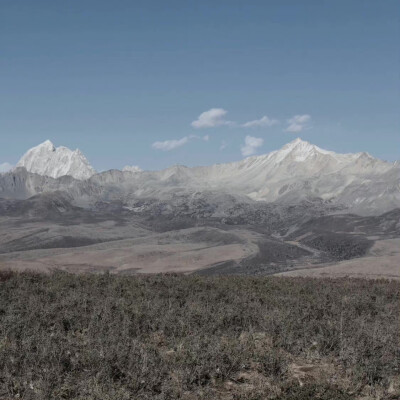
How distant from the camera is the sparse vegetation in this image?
8594mm

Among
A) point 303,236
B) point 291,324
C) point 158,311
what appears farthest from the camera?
point 303,236

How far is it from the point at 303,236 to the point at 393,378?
440ft

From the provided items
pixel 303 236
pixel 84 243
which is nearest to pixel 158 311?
pixel 84 243

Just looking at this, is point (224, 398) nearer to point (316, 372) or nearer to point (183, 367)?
point (183, 367)

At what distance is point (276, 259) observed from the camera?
87062 mm

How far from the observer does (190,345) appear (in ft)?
34.3

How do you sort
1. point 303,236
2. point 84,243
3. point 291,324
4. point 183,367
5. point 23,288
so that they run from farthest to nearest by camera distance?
point 303,236 < point 84,243 < point 23,288 < point 291,324 < point 183,367

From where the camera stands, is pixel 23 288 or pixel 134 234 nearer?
pixel 23 288

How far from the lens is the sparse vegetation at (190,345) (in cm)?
859

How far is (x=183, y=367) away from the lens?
9328 mm

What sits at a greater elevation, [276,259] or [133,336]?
[133,336]

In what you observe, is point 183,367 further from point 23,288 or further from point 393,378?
point 23,288

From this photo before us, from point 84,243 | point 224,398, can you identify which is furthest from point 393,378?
point 84,243

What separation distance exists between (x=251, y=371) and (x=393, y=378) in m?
2.95
